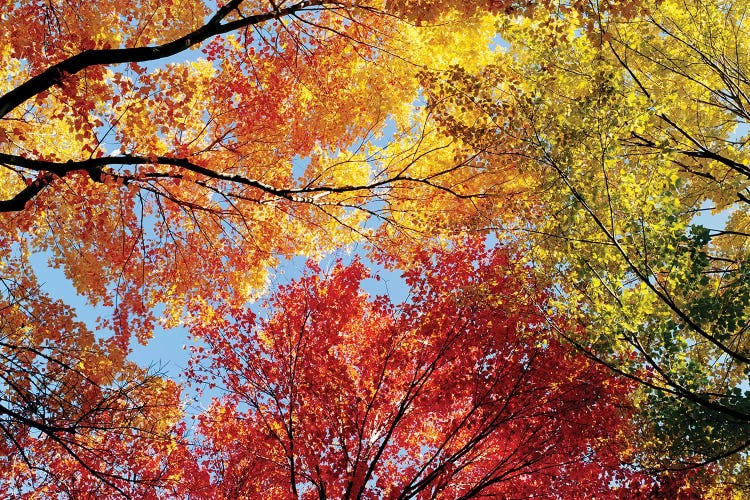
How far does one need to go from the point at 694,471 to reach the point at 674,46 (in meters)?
6.81

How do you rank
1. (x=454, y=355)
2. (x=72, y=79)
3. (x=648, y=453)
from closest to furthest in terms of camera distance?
(x=72, y=79), (x=648, y=453), (x=454, y=355)

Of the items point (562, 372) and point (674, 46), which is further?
point (562, 372)

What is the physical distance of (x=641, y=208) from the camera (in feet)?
17.7

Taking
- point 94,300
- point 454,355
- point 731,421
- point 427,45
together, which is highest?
point 427,45

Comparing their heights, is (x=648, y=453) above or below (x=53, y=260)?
below

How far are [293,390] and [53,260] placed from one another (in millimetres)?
5628

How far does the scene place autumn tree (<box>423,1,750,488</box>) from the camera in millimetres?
5289

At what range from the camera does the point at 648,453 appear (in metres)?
6.99

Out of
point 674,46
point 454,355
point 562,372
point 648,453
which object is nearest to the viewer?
point 648,453

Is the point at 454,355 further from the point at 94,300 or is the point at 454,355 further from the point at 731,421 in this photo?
the point at 94,300

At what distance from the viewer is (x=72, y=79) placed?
506 centimetres

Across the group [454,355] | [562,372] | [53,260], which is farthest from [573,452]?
[53,260]

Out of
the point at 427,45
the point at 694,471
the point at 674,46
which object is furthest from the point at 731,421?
the point at 427,45

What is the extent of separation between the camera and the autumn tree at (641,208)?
529 centimetres
